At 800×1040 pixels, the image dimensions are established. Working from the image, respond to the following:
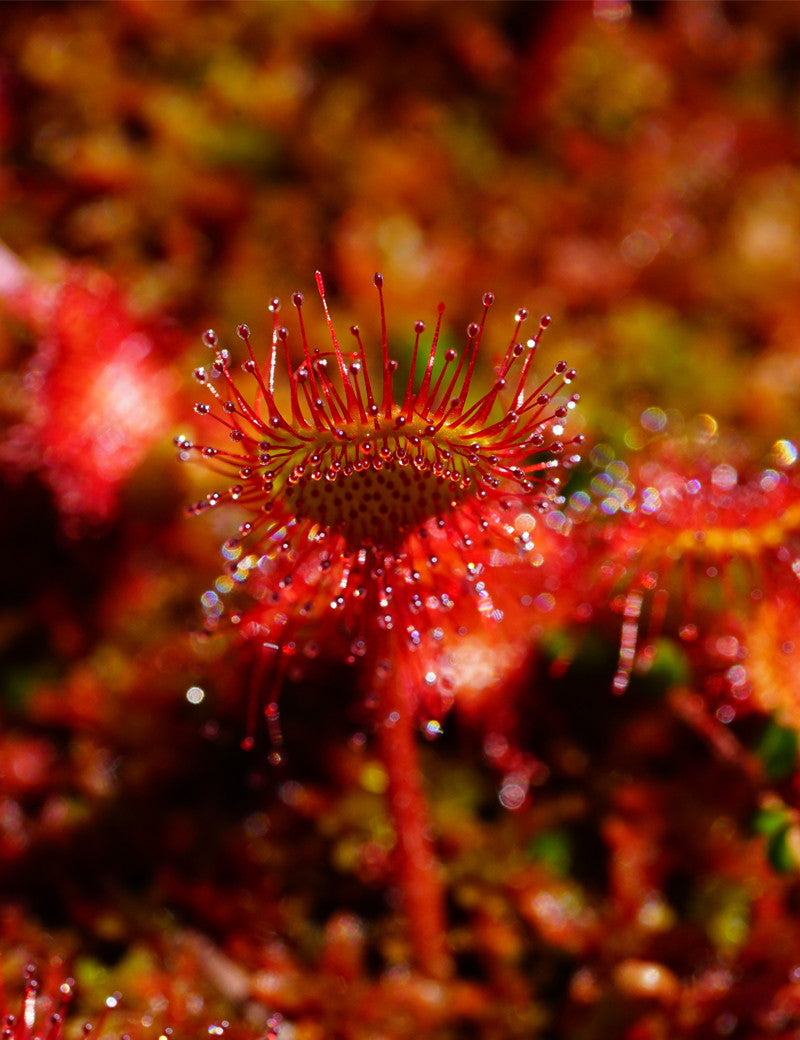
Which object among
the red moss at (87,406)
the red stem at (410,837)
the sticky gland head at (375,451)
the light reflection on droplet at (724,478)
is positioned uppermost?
the red moss at (87,406)

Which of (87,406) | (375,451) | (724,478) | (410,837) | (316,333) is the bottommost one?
(410,837)

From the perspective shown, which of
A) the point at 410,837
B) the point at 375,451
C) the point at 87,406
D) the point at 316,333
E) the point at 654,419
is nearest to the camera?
the point at 375,451

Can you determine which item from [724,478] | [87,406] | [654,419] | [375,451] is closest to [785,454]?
[724,478]

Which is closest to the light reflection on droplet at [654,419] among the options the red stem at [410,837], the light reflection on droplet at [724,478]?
the light reflection on droplet at [724,478]

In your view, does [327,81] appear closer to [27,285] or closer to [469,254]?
[469,254]

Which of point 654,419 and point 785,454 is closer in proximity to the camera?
point 785,454

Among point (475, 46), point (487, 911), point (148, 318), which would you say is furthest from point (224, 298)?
point (487, 911)

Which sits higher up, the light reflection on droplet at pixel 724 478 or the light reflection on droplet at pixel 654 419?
the light reflection on droplet at pixel 654 419

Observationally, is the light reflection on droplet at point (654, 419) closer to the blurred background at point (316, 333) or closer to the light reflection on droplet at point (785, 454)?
the blurred background at point (316, 333)

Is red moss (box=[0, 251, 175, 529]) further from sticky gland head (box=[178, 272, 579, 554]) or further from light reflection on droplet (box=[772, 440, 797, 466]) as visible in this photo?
light reflection on droplet (box=[772, 440, 797, 466])

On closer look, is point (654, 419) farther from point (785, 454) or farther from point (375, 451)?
point (375, 451)

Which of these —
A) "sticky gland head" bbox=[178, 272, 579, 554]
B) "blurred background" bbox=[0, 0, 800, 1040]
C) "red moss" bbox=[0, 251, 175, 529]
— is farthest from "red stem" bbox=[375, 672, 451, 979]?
"red moss" bbox=[0, 251, 175, 529]
